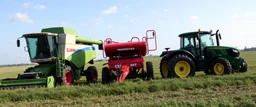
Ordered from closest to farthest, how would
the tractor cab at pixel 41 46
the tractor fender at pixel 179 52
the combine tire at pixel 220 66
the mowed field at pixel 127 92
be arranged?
the mowed field at pixel 127 92, the combine tire at pixel 220 66, the tractor fender at pixel 179 52, the tractor cab at pixel 41 46

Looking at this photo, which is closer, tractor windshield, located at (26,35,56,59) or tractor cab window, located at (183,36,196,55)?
tractor windshield, located at (26,35,56,59)

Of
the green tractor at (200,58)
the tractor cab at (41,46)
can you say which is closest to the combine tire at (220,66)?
the green tractor at (200,58)

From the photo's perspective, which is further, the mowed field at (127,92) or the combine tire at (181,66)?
the combine tire at (181,66)

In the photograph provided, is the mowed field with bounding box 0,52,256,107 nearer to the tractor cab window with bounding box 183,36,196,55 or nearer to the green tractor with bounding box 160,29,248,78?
the green tractor with bounding box 160,29,248,78

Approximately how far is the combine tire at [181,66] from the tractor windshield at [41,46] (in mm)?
5064

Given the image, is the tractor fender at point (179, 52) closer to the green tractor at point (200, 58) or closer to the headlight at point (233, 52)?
the green tractor at point (200, 58)

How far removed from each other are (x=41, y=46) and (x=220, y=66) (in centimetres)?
760

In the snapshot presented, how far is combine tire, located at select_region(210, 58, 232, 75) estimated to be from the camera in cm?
1220

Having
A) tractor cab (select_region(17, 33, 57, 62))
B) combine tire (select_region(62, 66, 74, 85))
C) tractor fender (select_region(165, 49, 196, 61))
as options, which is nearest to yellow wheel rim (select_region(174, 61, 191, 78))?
tractor fender (select_region(165, 49, 196, 61))

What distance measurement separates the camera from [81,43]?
15.3 m

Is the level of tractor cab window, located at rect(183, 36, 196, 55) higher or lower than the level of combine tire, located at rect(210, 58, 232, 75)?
higher

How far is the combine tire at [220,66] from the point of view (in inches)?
480

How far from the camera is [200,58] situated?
12.9 m

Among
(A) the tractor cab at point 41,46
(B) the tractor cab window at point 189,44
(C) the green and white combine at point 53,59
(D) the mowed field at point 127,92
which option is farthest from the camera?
(B) the tractor cab window at point 189,44
